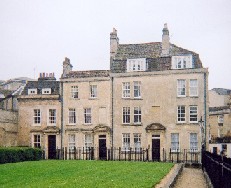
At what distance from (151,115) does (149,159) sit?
4.73 meters

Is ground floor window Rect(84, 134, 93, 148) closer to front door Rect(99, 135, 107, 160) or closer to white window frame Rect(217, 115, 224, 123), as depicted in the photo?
front door Rect(99, 135, 107, 160)

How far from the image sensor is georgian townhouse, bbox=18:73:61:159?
1708 inches

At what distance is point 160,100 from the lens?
40.6 m

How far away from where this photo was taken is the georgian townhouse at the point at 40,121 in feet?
142

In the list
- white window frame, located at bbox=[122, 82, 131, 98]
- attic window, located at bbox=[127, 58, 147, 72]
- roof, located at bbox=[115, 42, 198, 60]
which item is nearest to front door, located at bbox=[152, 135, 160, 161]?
white window frame, located at bbox=[122, 82, 131, 98]

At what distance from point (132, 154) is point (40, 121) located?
38.5ft

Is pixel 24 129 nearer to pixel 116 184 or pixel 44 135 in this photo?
pixel 44 135

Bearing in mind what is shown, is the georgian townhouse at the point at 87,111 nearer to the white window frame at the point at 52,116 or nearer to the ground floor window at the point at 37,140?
the white window frame at the point at 52,116

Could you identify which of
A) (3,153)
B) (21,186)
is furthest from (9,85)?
(21,186)

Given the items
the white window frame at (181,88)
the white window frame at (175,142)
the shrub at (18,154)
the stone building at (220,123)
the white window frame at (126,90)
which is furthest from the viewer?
the stone building at (220,123)

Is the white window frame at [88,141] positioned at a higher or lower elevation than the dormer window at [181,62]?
lower

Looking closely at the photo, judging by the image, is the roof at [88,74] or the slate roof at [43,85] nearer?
the roof at [88,74]

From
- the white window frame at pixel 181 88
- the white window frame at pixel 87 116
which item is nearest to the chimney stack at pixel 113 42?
the white window frame at pixel 87 116

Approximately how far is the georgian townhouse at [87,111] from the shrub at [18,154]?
4228 millimetres
